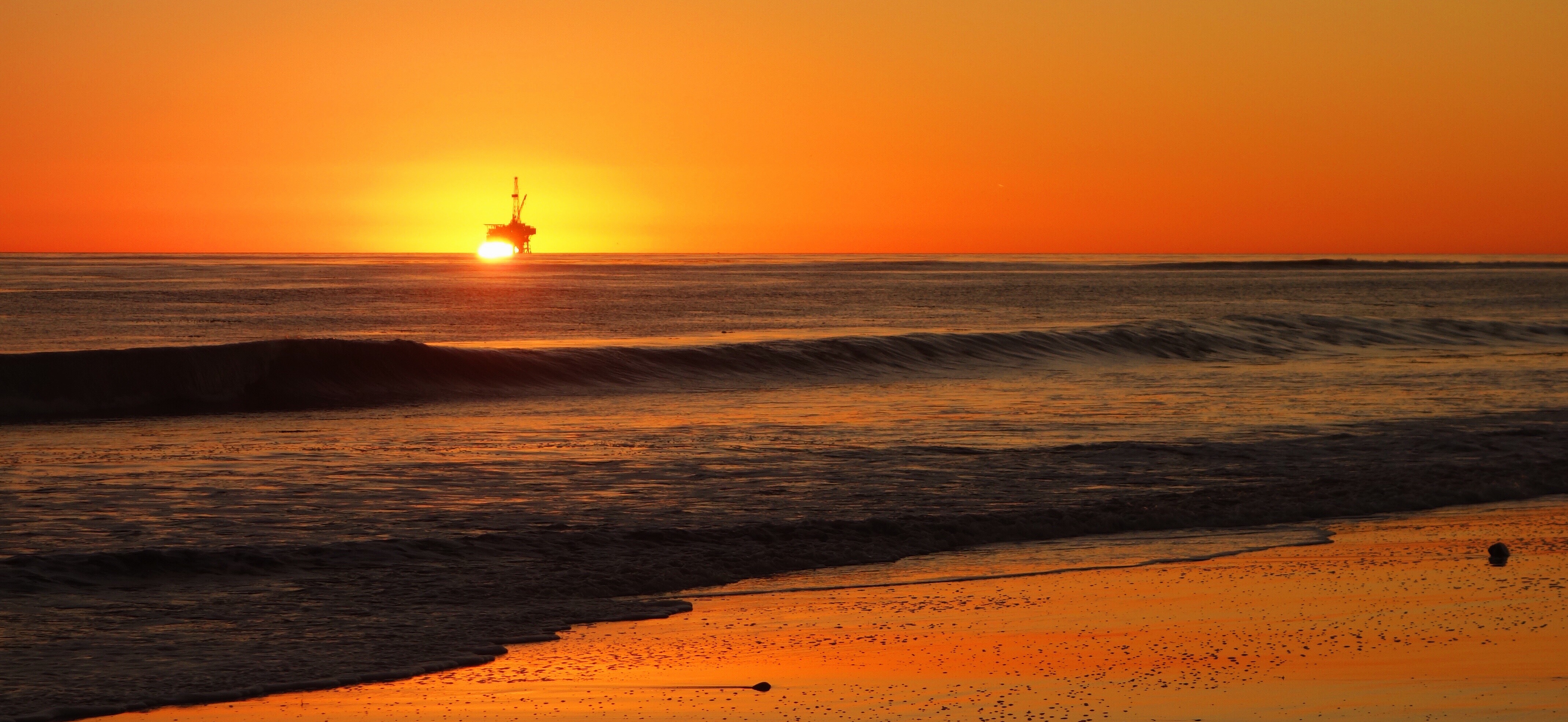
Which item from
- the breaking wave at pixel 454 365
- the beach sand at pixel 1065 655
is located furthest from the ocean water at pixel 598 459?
the beach sand at pixel 1065 655

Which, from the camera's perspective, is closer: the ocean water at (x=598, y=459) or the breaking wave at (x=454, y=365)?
the ocean water at (x=598, y=459)

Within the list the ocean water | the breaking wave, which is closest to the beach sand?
the ocean water

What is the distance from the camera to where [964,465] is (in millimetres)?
12805

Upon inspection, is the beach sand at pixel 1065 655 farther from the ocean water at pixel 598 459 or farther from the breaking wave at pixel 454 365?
the breaking wave at pixel 454 365

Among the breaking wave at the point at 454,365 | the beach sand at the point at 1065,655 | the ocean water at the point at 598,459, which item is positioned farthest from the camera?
the breaking wave at the point at 454,365

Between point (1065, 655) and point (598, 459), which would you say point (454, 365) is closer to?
point (598, 459)

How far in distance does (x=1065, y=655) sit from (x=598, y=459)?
7.61 meters

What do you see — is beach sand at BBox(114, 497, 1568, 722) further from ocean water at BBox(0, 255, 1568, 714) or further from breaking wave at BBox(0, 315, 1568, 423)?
breaking wave at BBox(0, 315, 1568, 423)

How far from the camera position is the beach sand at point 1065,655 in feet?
18.7

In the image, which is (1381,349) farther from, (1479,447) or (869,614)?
(869,614)

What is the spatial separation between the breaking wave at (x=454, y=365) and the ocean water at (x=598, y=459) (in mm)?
90

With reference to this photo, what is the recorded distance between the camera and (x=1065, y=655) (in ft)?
21.6

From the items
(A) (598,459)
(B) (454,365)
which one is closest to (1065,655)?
(A) (598,459)

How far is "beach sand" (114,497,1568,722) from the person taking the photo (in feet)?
18.7
